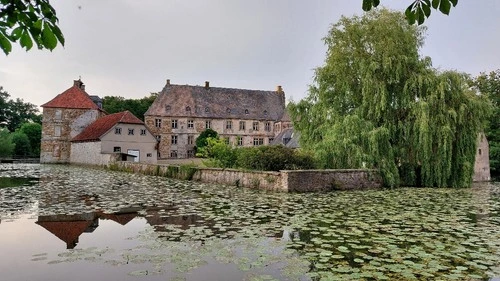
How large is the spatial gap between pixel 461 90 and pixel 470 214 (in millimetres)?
10723

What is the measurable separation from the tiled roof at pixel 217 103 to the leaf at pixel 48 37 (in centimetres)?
4403

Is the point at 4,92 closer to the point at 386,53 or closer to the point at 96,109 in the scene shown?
the point at 96,109

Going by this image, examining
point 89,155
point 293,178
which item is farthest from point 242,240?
point 89,155

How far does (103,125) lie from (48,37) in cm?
3789

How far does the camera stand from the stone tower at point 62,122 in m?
41.9

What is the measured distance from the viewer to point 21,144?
57531 mm

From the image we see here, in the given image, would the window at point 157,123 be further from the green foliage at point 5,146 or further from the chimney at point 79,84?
the green foliage at point 5,146

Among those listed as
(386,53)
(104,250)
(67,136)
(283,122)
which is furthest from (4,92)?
(104,250)

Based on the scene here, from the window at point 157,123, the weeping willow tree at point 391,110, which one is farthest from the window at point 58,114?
the weeping willow tree at point 391,110

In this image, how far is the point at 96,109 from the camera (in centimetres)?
4294

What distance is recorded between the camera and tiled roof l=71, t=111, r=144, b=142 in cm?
3534

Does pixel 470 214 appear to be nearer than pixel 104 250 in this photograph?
No

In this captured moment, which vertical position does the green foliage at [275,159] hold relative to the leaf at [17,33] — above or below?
below

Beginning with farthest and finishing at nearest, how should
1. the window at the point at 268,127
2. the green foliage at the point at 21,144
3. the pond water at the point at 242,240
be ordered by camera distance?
the green foliage at the point at 21,144
the window at the point at 268,127
the pond water at the point at 242,240
